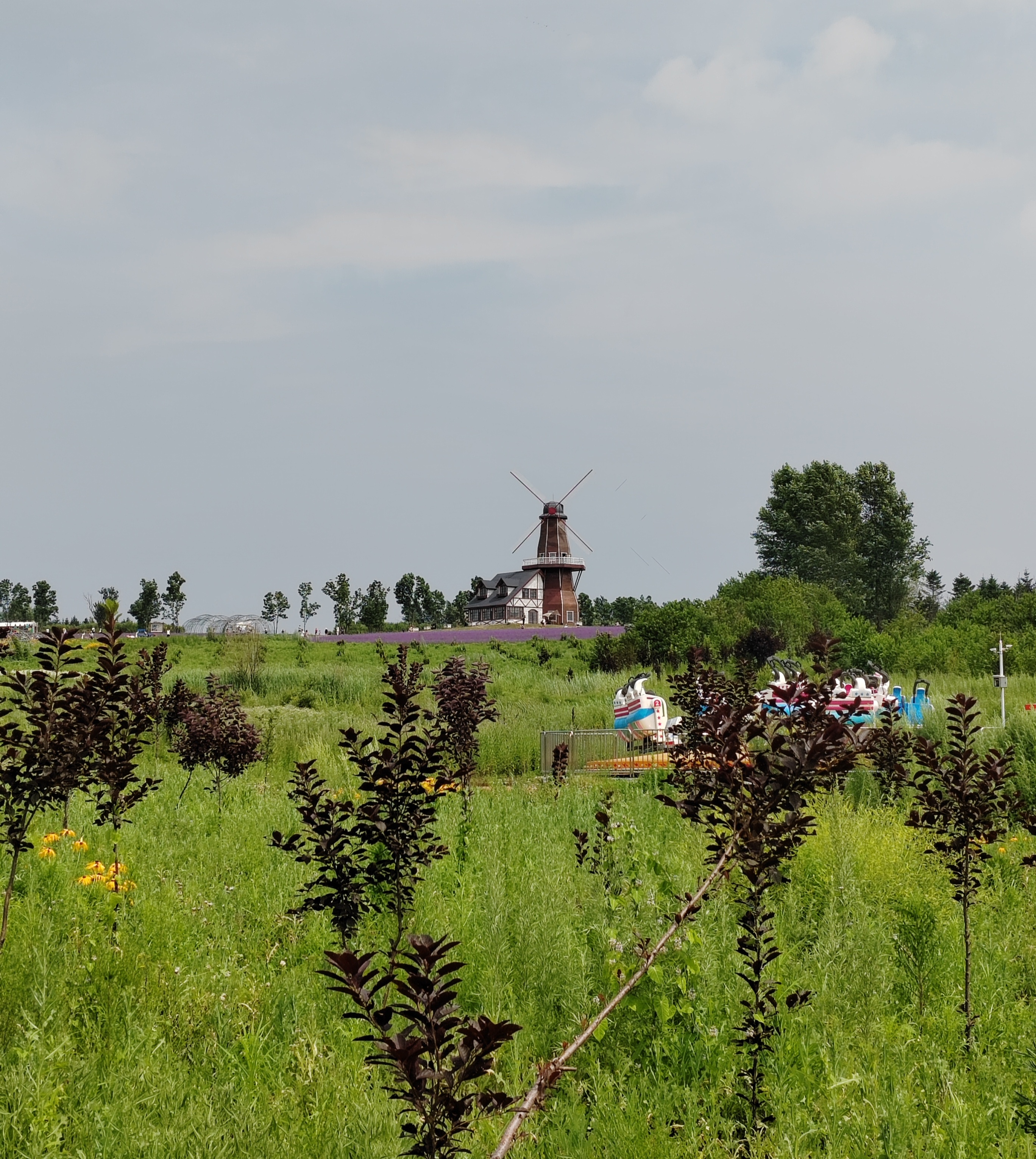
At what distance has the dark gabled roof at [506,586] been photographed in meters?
88.3

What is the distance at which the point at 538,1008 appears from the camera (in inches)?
207

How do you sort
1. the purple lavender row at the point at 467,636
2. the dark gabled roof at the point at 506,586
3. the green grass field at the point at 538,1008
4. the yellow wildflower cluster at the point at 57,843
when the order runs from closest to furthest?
the green grass field at the point at 538,1008
the yellow wildflower cluster at the point at 57,843
the purple lavender row at the point at 467,636
the dark gabled roof at the point at 506,586

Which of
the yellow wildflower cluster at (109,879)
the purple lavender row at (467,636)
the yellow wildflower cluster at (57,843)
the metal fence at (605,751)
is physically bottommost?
the metal fence at (605,751)

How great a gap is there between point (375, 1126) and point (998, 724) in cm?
1536

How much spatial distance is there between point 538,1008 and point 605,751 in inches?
520

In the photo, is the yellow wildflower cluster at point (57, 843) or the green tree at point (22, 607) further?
the green tree at point (22, 607)

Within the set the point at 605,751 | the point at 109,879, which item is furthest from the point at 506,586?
the point at 109,879

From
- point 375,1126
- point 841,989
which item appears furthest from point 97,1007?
point 841,989

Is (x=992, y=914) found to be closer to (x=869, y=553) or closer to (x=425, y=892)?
(x=425, y=892)

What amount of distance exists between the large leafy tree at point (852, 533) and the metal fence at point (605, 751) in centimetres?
4666

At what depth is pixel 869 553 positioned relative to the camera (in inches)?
2522

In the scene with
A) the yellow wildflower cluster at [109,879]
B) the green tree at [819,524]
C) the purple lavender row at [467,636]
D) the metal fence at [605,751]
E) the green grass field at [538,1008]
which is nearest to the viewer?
the green grass field at [538,1008]

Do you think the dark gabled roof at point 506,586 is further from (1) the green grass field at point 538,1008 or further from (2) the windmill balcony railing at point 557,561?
(1) the green grass field at point 538,1008

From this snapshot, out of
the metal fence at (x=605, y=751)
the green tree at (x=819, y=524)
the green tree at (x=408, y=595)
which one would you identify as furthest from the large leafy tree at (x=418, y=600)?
the metal fence at (x=605, y=751)
